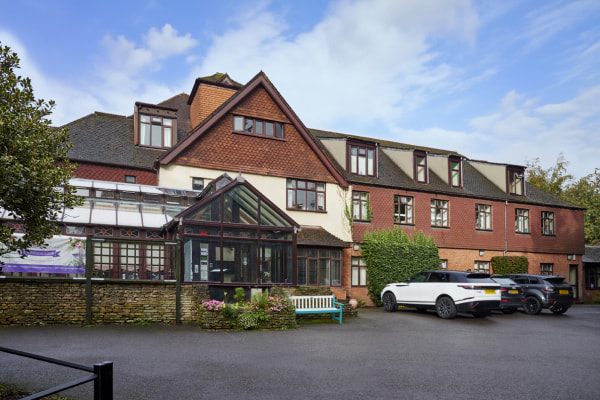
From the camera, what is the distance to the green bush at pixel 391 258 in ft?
84.0

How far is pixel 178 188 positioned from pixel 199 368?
14.1 meters

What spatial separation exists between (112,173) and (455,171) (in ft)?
67.0

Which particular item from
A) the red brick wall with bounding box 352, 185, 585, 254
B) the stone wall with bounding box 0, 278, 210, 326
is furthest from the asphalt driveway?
the red brick wall with bounding box 352, 185, 585, 254

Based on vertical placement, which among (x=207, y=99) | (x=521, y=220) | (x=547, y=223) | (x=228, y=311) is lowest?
(x=228, y=311)

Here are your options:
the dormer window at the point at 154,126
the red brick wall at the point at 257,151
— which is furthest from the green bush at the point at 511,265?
the dormer window at the point at 154,126

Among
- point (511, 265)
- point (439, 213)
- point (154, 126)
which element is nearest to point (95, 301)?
point (154, 126)

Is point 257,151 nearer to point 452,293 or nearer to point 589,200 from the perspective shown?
point 452,293

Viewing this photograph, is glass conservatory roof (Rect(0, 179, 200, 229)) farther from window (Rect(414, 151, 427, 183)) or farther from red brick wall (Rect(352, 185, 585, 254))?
window (Rect(414, 151, 427, 183))

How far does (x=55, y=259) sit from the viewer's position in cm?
1518

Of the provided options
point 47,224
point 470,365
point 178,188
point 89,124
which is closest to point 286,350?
point 470,365

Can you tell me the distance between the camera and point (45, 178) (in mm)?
7074

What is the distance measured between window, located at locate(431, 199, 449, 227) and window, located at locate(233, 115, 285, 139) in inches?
413

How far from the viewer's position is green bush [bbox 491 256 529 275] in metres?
30.4

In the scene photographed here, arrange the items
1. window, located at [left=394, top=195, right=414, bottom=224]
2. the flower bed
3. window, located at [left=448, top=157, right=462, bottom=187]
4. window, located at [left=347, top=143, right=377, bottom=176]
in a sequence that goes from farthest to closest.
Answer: window, located at [left=448, top=157, right=462, bottom=187]
window, located at [left=394, top=195, right=414, bottom=224]
window, located at [left=347, top=143, right=377, bottom=176]
the flower bed
